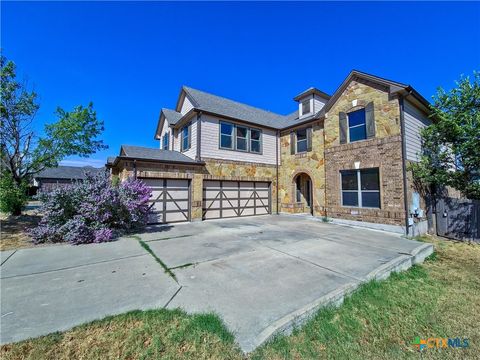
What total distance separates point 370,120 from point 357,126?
2.35 feet

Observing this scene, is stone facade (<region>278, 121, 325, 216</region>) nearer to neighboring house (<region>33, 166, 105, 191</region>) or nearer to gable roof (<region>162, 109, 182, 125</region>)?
gable roof (<region>162, 109, 182, 125</region>)

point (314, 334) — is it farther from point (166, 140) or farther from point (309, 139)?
point (166, 140)

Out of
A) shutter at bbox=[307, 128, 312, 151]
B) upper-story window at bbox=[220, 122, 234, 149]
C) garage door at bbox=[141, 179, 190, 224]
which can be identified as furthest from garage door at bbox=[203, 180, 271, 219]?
shutter at bbox=[307, 128, 312, 151]

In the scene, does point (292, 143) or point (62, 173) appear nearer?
point (292, 143)

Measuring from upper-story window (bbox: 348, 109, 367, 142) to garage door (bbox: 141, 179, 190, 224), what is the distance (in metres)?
9.10

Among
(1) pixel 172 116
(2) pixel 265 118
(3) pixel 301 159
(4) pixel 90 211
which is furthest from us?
(1) pixel 172 116

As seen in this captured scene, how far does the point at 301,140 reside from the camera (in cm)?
1412

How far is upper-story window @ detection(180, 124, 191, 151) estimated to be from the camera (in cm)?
1364

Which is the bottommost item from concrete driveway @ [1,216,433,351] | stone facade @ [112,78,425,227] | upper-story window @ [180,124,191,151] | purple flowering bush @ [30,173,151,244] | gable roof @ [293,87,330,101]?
concrete driveway @ [1,216,433,351]

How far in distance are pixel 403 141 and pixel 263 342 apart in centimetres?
1019

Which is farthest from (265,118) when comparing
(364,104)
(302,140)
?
(364,104)

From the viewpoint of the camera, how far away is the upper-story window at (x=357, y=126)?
10.8 meters

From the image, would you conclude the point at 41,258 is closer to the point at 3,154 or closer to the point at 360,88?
the point at 3,154

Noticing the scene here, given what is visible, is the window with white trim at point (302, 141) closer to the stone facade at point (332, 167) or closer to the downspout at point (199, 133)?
the stone facade at point (332, 167)
